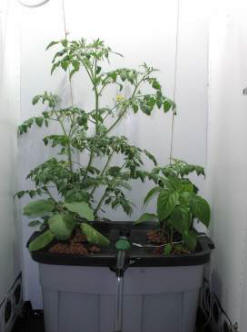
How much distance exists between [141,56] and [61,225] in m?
0.88

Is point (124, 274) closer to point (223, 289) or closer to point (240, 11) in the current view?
point (223, 289)

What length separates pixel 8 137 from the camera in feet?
4.35

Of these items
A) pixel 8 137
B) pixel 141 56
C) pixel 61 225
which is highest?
pixel 141 56

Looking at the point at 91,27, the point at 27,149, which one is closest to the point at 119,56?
the point at 91,27

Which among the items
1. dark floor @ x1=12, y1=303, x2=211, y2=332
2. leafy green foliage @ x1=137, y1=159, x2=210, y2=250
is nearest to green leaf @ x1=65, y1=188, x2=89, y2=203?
leafy green foliage @ x1=137, y1=159, x2=210, y2=250

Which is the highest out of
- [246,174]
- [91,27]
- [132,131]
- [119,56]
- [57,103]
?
[91,27]

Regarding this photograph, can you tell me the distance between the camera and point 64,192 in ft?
3.87

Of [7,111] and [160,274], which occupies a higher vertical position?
[7,111]

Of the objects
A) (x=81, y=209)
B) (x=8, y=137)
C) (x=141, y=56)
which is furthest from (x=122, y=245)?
(x=141, y=56)

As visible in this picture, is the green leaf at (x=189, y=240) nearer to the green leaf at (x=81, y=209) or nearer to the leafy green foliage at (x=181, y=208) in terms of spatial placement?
the leafy green foliage at (x=181, y=208)

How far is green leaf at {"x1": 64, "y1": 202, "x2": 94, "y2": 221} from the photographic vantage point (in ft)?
3.28

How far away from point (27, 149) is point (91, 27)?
25.2 inches

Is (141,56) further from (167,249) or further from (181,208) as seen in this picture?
(167,249)

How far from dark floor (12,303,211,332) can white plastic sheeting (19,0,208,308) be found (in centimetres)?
39
